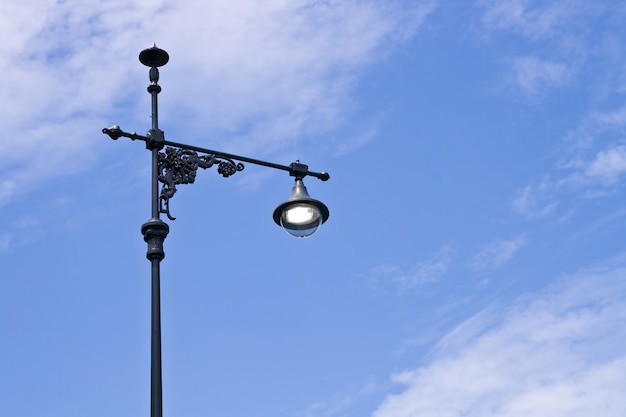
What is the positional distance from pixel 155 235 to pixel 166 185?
0.77 metres

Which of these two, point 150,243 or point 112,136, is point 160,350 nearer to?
point 150,243

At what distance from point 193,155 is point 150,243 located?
1.34 meters

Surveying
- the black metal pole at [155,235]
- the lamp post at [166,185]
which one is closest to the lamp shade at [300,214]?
the lamp post at [166,185]

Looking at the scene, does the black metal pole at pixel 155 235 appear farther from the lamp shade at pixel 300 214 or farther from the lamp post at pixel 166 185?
the lamp shade at pixel 300 214

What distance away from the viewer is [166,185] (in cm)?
1199

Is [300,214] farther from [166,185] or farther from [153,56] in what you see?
[153,56]

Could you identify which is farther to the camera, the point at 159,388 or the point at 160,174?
the point at 160,174

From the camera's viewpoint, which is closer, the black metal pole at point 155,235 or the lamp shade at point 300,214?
the black metal pole at point 155,235

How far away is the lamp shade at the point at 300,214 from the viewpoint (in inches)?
504

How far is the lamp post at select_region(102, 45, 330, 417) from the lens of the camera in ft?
35.1

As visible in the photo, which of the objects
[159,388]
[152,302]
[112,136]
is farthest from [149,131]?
[159,388]

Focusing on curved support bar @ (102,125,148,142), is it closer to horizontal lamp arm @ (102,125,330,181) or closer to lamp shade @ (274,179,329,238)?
horizontal lamp arm @ (102,125,330,181)

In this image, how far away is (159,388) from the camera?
34.0 feet

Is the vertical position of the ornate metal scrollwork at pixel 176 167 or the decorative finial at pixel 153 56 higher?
the decorative finial at pixel 153 56
